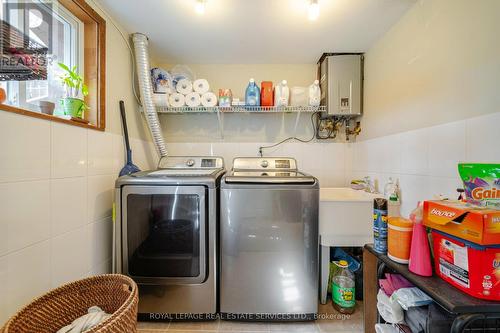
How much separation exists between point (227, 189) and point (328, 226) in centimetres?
83

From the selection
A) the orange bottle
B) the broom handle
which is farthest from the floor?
the orange bottle

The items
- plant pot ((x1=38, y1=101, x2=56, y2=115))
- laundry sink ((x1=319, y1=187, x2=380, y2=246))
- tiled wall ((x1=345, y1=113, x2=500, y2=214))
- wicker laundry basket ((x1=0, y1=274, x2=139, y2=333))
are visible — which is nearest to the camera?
wicker laundry basket ((x1=0, y1=274, x2=139, y2=333))

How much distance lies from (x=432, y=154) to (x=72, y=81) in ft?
7.45

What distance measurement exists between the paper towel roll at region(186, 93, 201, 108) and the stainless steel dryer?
2.80 feet

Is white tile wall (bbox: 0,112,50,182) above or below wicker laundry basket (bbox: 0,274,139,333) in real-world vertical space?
above

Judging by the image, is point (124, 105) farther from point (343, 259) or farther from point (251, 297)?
point (343, 259)

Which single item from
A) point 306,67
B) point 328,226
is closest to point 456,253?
point 328,226

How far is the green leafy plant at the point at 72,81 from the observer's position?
1.25m

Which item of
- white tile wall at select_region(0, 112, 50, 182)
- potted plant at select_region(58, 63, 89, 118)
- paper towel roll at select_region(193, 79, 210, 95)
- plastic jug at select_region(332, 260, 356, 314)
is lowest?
plastic jug at select_region(332, 260, 356, 314)

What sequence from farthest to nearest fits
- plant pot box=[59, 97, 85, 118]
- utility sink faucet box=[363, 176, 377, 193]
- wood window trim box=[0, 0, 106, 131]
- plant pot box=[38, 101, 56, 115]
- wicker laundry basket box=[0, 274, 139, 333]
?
utility sink faucet box=[363, 176, 377, 193] < wood window trim box=[0, 0, 106, 131] < plant pot box=[59, 97, 85, 118] < plant pot box=[38, 101, 56, 115] < wicker laundry basket box=[0, 274, 139, 333]

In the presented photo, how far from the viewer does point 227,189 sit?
1.43 metres

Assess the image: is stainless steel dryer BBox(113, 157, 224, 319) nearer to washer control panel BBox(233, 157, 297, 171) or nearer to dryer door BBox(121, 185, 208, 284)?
dryer door BBox(121, 185, 208, 284)

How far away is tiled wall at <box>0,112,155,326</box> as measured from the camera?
0.92 metres

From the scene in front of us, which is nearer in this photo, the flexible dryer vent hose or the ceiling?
the ceiling
